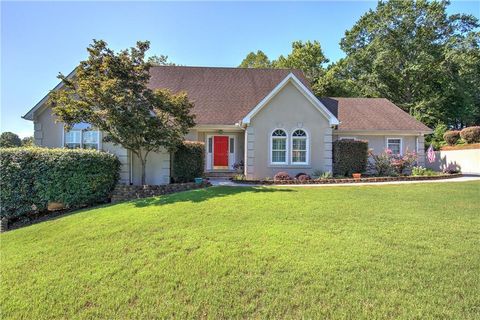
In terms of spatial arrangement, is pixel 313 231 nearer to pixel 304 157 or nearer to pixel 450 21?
pixel 304 157

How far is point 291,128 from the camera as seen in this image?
1627 cm

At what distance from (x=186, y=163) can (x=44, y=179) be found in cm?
563

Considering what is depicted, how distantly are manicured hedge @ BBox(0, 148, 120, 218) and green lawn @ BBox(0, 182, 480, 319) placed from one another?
2551mm

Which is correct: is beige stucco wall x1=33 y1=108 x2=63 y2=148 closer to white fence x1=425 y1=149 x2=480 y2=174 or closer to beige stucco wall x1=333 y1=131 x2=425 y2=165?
beige stucco wall x1=333 y1=131 x2=425 y2=165

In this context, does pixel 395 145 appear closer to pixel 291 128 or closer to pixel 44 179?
pixel 291 128

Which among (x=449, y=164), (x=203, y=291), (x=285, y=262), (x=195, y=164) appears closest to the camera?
(x=203, y=291)

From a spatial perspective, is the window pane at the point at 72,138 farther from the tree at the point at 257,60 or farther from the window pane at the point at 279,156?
the tree at the point at 257,60

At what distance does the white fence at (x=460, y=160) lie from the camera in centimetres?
1847

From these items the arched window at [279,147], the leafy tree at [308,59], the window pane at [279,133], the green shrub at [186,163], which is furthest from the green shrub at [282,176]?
the leafy tree at [308,59]

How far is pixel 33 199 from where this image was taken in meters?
10.8

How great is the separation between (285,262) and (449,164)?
20332 mm

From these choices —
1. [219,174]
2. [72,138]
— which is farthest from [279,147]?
[72,138]

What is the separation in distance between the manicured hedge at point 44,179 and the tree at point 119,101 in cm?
152

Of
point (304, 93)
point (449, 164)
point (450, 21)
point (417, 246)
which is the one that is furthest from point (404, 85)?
point (417, 246)
